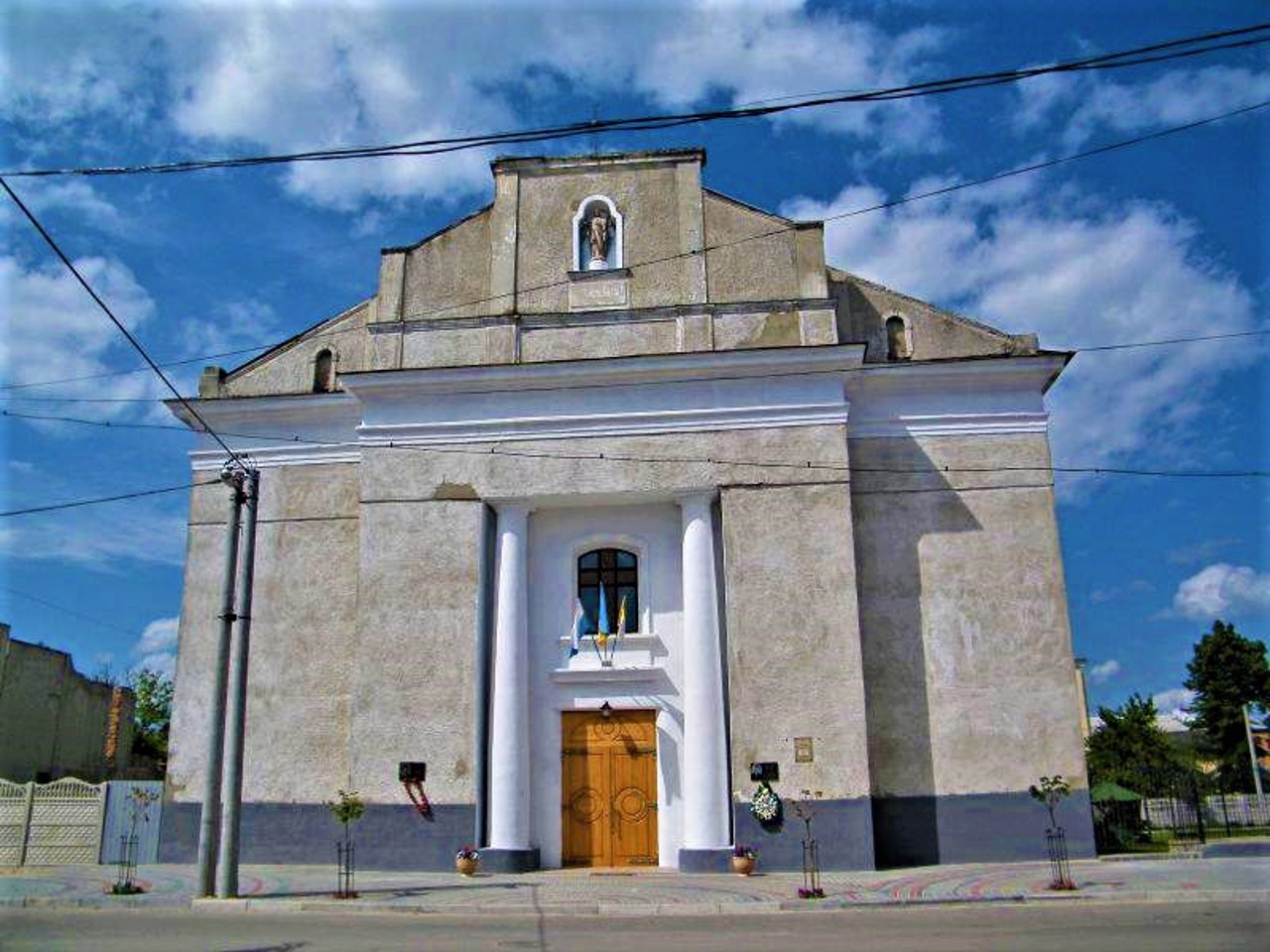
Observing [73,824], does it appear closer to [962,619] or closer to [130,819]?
[130,819]

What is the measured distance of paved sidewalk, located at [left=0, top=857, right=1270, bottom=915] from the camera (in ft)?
48.0

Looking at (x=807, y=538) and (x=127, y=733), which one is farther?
(x=127, y=733)

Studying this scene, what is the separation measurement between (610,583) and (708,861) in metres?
5.74

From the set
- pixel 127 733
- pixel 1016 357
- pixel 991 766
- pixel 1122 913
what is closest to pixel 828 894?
pixel 1122 913

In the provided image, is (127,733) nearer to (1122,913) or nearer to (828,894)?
(828,894)

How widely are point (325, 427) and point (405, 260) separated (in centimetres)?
402

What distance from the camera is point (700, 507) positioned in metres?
21.0

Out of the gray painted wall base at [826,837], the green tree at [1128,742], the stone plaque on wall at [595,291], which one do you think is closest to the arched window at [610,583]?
the gray painted wall base at [826,837]

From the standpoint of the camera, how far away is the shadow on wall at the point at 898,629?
65.4 feet

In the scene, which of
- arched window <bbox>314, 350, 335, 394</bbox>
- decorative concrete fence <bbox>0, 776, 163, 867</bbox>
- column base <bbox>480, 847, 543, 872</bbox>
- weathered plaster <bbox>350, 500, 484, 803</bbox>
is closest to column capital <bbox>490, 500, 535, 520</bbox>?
weathered plaster <bbox>350, 500, 484, 803</bbox>

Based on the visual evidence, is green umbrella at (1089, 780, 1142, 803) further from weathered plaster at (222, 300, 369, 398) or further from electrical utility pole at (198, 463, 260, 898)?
weathered plaster at (222, 300, 369, 398)

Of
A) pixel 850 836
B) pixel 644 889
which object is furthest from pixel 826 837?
pixel 644 889

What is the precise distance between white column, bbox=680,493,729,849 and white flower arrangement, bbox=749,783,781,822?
78cm

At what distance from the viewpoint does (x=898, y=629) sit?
20.9m
